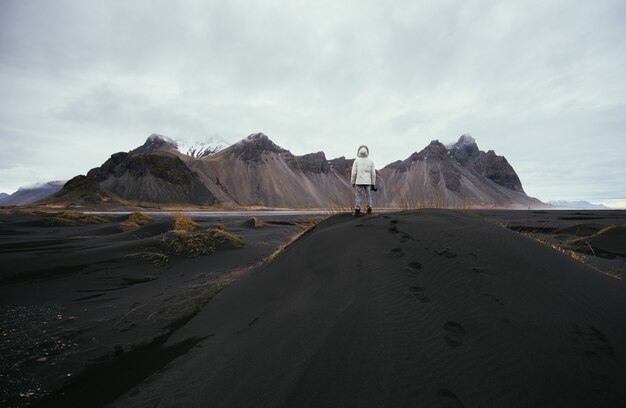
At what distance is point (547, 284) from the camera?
254 centimetres

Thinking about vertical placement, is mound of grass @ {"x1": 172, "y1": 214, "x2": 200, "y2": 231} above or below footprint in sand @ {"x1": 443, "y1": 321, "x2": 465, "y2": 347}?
above

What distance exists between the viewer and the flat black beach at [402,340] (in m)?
1.47

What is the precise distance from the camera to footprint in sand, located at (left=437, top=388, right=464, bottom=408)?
135 cm

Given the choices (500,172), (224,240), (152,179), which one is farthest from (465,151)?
(224,240)

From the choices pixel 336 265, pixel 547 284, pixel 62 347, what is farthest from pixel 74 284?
pixel 547 284

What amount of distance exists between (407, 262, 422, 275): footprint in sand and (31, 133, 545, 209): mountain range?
129 ft

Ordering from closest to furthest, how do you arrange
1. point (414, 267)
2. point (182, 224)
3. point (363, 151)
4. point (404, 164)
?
point (414, 267) → point (363, 151) → point (182, 224) → point (404, 164)

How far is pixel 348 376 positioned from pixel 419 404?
374 mm

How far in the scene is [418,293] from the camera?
239cm

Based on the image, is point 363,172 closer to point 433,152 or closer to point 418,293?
point 418,293

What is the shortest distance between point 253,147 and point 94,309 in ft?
380

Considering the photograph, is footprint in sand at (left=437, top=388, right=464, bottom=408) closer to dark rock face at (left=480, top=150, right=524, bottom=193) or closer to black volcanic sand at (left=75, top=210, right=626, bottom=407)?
black volcanic sand at (left=75, top=210, right=626, bottom=407)

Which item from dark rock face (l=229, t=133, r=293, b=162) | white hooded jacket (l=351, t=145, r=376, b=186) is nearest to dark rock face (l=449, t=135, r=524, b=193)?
dark rock face (l=229, t=133, r=293, b=162)

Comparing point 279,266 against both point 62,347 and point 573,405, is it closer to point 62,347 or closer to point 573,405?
point 62,347
